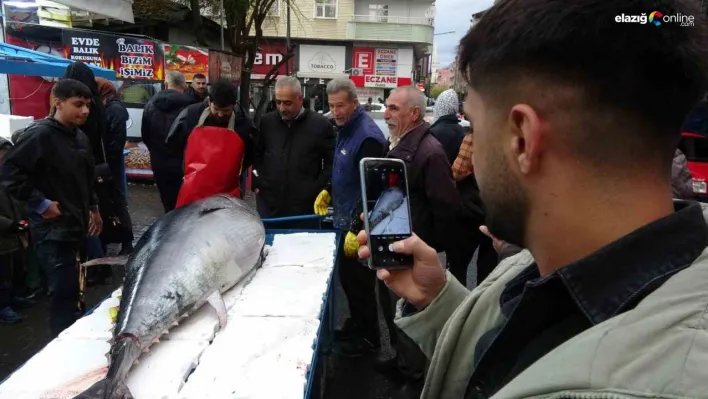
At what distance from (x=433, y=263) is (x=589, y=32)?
86 centimetres

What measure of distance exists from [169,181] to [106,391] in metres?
4.34

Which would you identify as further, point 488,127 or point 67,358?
point 67,358

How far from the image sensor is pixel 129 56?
10.2 metres

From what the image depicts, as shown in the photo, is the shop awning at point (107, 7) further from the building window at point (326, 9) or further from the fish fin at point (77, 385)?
the building window at point (326, 9)

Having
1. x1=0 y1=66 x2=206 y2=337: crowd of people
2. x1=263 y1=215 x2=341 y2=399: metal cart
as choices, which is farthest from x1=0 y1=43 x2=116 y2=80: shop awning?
x1=263 y1=215 x2=341 y2=399: metal cart

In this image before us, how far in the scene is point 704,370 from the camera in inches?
22.1

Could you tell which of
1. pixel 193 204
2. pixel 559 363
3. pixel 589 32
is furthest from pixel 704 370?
pixel 193 204

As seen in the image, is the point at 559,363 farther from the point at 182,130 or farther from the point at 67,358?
the point at 182,130

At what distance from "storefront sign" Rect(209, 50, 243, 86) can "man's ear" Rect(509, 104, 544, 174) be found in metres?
8.60

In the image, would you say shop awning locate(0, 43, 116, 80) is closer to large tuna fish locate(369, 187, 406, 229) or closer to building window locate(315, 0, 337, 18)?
large tuna fish locate(369, 187, 406, 229)

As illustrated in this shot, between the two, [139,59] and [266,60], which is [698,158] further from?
[266,60]

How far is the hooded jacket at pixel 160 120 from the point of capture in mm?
5816

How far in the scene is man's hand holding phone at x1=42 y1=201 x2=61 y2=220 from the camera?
350 cm

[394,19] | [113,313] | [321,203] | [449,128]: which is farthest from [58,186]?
[394,19]
